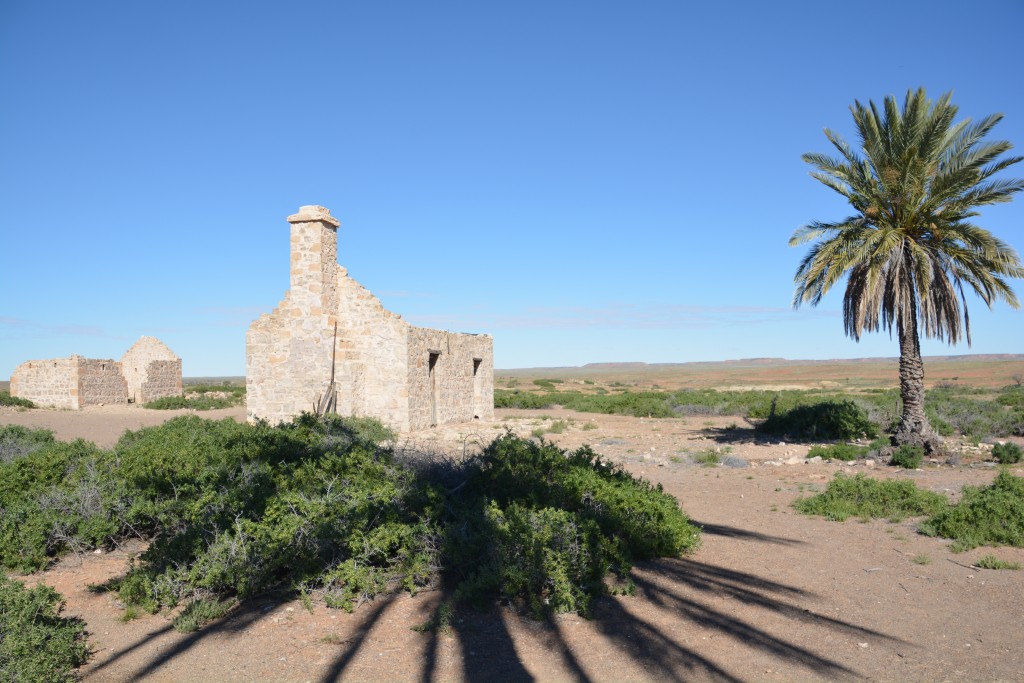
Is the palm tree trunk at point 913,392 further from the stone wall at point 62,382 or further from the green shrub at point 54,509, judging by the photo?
the stone wall at point 62,382

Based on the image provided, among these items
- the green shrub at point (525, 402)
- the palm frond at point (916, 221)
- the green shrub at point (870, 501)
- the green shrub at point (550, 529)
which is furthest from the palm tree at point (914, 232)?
the green shrub at point (525, 402)

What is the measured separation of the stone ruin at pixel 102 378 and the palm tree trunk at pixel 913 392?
26.3 metres

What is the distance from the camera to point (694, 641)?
5.20 meters

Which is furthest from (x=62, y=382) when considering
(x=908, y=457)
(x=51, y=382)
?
(x=908, y=457)

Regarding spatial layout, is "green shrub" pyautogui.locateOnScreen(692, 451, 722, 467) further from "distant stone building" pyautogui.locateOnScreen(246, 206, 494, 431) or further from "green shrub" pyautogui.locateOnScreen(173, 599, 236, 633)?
"green shrub" pyautogui.locateOnScreen(173, 599, 236, 633)

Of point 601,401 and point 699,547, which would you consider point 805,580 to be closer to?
point 699,547

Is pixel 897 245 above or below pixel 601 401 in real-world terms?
above

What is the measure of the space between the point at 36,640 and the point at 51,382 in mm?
25456

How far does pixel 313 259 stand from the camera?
16.2 m

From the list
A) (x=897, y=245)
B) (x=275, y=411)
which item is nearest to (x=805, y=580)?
(x=897, y=245)

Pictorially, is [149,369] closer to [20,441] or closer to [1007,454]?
[20,441]

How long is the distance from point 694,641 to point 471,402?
16982 millimetres

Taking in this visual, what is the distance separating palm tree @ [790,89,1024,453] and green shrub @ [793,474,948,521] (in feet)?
14.8

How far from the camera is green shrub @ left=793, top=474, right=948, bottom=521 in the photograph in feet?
29.9
